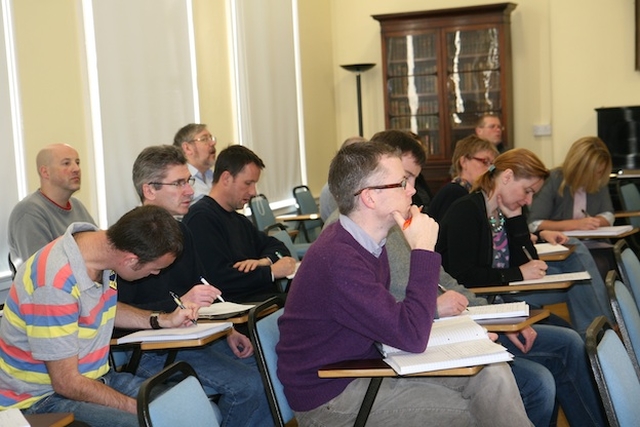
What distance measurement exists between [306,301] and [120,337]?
0.89 m

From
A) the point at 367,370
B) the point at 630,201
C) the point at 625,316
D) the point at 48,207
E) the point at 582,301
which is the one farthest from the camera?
the point at 630,201

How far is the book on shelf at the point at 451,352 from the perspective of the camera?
8.19ft

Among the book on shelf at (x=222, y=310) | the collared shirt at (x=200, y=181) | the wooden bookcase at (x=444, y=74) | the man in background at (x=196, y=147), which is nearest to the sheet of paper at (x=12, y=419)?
the book on shelf at (x=222, y=310)

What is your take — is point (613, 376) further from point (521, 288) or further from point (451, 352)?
point (521, 288)

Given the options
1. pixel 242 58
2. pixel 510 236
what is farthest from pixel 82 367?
pixel 242 58

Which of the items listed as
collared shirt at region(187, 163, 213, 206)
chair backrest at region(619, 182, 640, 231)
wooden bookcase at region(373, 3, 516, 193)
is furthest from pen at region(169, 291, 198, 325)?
→ wooden bookcase at region(373, 3, 516, 193)

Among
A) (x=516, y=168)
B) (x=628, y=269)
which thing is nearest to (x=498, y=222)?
(x=516, y=168)

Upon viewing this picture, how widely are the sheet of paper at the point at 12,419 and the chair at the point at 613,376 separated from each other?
4.59 feet

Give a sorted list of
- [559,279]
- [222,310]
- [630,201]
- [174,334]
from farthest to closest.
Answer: [630,201] < [559,279] < [222,310] < [174,334]

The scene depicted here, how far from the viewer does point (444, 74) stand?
9852 mm

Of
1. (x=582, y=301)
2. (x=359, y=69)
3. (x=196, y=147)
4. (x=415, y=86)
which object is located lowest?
(x=582, y=301)

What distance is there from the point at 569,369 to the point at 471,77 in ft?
21.1

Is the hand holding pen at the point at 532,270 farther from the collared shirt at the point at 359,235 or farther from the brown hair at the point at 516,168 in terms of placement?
the collared shirt at the point at 359,235

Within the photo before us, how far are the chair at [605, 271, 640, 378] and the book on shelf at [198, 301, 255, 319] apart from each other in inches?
58.2
